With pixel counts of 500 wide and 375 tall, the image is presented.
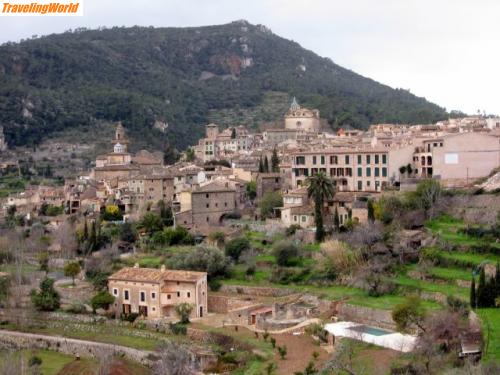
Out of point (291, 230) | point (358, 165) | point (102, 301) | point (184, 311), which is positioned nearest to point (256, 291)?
point (184, 311)

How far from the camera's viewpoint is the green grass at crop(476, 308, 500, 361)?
2937cm

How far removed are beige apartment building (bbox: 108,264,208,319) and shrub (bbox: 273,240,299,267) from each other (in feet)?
14.4

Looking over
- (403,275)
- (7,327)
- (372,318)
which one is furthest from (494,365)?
(7,327)

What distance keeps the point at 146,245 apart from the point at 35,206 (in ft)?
67.7

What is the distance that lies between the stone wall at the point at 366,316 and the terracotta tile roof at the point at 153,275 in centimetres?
796

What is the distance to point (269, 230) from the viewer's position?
173ft

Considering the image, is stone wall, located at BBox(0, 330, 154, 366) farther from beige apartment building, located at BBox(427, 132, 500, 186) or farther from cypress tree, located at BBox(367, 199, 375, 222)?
beige apartment building, located at BBox(427, 132, 500, 186)

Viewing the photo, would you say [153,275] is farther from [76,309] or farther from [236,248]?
[236,248]

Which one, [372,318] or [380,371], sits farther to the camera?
[372,318]

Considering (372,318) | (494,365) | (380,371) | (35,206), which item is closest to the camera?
(494,365)

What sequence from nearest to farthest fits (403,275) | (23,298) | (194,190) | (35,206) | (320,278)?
1. (403,275)
2. (320,278)
3. (23,298)
4. (194,190)
5. (35,206)

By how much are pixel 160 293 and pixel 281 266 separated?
673cm

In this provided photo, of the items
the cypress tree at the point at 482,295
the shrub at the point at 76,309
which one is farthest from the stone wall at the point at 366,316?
the shrub at the point at 76,309

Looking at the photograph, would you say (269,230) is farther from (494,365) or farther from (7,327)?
(494,365)
